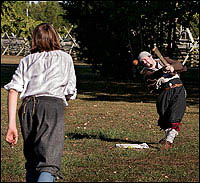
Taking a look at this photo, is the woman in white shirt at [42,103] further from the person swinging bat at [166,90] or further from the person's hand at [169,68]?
the person swinging bat at [166,90]

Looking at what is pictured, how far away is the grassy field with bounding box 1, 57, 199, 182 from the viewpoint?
756 centimetres

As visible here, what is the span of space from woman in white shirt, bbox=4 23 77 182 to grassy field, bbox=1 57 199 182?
1.99 m

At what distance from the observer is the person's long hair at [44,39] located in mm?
5414

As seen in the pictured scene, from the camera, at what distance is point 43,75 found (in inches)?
211

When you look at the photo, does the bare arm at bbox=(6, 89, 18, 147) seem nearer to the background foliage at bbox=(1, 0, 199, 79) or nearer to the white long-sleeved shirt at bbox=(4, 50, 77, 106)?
the white long-sleeved shirt at bbox=(4, 50, 77, 106)

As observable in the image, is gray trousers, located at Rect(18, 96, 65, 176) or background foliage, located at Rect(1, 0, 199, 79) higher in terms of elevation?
gray trousers, located at Rect(18, 96, 65, 176)

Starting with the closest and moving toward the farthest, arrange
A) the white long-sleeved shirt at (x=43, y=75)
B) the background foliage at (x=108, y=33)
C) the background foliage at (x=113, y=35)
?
1. the white long-sleeved shirt at (x=43, y=75)
2. the background foliage at (x=113, y=35)
3. the background foliage at (x=108, y=33)

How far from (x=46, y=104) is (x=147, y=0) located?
59.4ft

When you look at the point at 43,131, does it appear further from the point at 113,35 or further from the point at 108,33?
the point at 108,33

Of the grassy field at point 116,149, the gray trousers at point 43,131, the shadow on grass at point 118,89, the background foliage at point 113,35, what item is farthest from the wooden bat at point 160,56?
the background foliage at point 113,35

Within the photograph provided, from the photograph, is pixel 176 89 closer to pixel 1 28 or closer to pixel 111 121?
pixel 111 121

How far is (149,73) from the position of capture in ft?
32.4

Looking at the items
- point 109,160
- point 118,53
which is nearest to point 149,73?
point 109,160

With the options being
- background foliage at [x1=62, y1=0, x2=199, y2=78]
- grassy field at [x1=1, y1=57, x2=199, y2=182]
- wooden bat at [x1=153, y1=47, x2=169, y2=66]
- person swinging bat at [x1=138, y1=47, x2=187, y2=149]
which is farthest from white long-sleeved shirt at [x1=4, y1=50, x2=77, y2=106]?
background foliage at [x1=62, y1=0, x2=199, y2=78]
